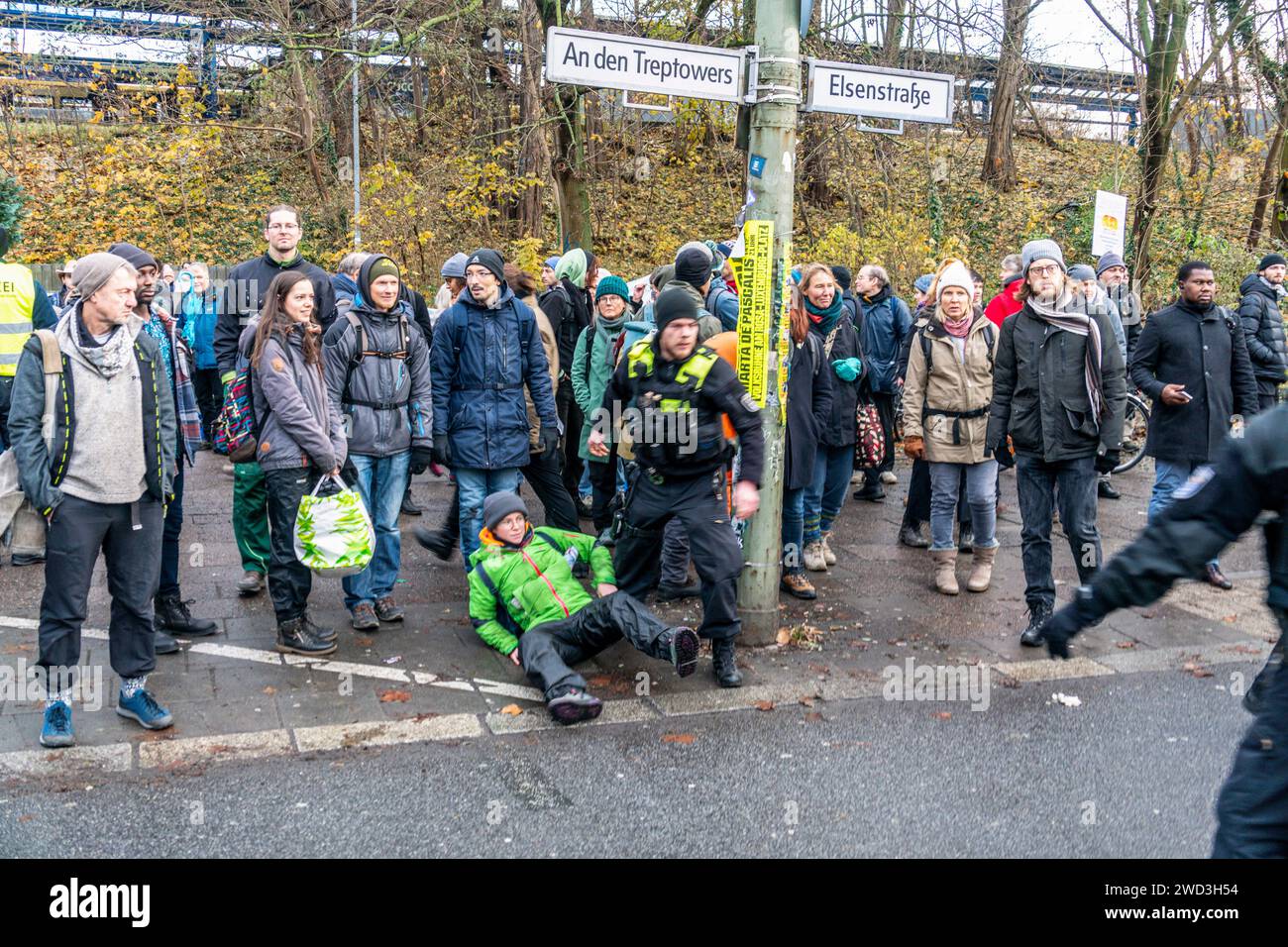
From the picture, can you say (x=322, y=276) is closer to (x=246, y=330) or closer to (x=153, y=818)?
(x=246, y=330)

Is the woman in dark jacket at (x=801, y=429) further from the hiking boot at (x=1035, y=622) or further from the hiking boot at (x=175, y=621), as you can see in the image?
the hiking boot at (x=175, y=621)

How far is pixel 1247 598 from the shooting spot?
25.5 ft

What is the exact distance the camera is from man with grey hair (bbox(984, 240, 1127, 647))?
22.0ft

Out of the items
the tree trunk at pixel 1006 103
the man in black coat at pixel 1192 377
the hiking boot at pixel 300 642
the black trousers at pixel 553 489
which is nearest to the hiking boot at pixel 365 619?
the hiking boot at pixel 300 642

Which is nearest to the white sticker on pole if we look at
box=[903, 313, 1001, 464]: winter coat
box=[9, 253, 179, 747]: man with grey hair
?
box=[903, 313, 1001, 464]: winter coat

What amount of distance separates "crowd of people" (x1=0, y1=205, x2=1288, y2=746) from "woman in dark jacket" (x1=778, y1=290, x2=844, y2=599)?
20mm

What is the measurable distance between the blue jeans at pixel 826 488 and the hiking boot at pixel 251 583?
3.53m

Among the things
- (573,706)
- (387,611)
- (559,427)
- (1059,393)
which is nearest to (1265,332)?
(1059,393)

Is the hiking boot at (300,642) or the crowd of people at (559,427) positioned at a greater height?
the crowd of people at (559,427)

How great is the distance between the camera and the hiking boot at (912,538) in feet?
29.8

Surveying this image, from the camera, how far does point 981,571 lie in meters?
7.77

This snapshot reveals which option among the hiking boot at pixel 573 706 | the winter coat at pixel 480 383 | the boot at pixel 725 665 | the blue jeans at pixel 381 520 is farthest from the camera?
the winter coat at pixel 480 383

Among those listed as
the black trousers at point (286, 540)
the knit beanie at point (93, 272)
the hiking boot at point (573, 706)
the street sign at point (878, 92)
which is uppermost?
the street sign at point (878, 92)

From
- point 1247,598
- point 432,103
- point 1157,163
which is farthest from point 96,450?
point 432,103
